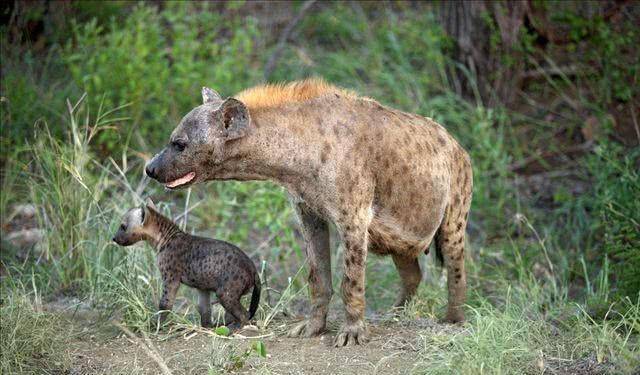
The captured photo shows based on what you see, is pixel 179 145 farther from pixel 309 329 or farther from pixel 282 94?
pixel 309 329

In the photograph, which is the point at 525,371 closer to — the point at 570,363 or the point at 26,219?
the point at 570,363

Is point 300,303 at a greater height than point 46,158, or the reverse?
point 46,158

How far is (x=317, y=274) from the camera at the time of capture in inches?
238

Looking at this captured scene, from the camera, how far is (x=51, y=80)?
9.75m

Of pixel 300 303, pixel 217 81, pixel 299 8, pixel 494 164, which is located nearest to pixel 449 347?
pixel 300 303

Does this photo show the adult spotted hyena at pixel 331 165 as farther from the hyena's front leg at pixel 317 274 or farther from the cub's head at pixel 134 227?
the cub's head at pixel 134 227

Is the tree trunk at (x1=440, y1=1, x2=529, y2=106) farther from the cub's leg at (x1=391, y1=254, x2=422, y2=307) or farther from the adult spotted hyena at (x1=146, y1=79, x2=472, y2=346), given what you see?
the adult spotted hyena at (x1=146, y1=79, x2=472, y2=346)

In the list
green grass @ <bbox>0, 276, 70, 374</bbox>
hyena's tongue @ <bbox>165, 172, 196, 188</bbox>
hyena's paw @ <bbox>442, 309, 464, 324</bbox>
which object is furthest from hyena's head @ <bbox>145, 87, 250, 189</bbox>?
hyena's paw @ <bbox>442, 309, 464, 324</bbox>

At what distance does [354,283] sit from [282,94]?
3.63 feet

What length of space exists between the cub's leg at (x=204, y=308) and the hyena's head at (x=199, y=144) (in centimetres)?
85

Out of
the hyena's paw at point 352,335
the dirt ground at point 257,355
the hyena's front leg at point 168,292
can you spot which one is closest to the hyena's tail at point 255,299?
the dirt ground at point 257,355

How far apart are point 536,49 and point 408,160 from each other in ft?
16.1

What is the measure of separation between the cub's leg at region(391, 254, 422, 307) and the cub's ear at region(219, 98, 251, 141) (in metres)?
1.48

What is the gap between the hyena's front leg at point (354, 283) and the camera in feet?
18.7
